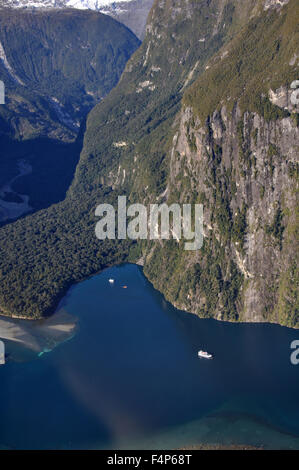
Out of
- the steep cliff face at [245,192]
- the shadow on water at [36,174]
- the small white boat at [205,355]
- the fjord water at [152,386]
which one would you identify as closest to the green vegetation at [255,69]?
the steep cliff face at [245,192]

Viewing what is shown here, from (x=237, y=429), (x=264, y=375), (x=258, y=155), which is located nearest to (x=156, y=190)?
(x=258, y=155)

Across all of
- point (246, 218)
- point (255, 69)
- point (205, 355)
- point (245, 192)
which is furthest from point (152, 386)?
point (255, 69)

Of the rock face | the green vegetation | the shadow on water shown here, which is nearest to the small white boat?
the rock face

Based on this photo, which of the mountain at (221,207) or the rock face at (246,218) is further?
the mountain at (221,207)

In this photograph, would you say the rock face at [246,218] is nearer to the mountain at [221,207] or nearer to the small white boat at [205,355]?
the mountain at [221,207]

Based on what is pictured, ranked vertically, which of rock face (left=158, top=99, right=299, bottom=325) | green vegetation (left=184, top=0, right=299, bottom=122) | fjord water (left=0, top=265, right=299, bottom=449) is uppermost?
green vegetation (left=184, top=0, right=299, bottom=122)

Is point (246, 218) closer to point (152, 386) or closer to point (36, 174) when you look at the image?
point (152, 386)

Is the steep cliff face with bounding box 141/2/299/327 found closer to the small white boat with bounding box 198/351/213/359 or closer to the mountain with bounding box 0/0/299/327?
the mountain with bounding box 0/0/299/327
